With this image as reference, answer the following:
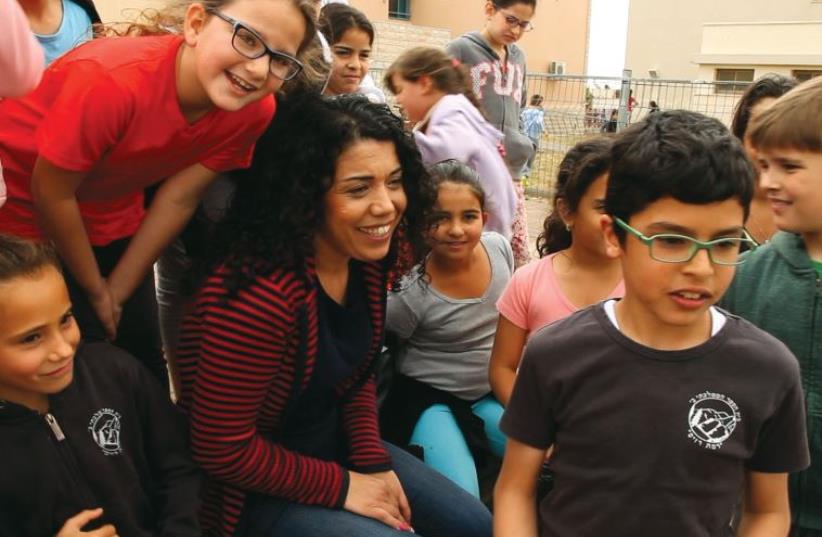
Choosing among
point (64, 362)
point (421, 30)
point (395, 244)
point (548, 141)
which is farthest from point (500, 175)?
point (421, 30)

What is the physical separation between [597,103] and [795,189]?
900 cm

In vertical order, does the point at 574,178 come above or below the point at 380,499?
above

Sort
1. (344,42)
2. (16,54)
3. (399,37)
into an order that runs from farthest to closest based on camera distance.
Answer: (399,37) → (344,42) → (16,54)

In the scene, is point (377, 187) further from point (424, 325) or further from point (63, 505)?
point (63, 505)

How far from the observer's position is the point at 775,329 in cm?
187

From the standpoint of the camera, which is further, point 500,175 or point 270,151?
point 500,175

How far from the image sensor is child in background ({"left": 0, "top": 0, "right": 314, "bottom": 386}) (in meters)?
1.77

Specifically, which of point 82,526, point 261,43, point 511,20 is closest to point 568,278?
point 261,43

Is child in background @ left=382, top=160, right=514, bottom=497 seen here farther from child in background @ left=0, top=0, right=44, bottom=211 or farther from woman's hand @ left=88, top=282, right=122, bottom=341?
child in background @ left=0, top=0, right=44, bottom=211

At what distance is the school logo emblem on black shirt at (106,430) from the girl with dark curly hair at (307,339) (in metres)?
0.19

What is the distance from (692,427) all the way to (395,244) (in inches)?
41.3

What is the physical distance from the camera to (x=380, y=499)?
201cm

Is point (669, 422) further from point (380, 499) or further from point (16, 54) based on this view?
point (16, 54)

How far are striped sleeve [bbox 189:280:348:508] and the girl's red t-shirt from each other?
0.43 metres
